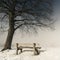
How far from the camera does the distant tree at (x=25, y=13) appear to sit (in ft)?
53.3

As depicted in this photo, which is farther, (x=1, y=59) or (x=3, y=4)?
(x=3, y=4)

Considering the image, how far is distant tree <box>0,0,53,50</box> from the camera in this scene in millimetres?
16234

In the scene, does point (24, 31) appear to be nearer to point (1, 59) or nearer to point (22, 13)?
point (22, 13)

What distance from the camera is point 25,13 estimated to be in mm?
16469

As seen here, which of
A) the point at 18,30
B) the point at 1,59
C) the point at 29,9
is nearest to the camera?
the point at 1,59

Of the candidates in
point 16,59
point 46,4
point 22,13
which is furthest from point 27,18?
point 16,59

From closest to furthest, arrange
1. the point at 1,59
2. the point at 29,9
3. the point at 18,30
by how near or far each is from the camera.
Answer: the point at 1,59
the point at 29,9
the point at 18,30

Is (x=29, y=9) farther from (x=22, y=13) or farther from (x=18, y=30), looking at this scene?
(x=18, y=30)

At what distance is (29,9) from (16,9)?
110cm

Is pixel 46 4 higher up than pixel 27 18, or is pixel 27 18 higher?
pixel 46 4

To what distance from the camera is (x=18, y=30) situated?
17.3 meters

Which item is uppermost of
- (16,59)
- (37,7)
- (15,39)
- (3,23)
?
(37,7)

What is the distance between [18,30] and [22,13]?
5.62 feet

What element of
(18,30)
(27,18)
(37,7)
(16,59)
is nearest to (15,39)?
(18,30)
